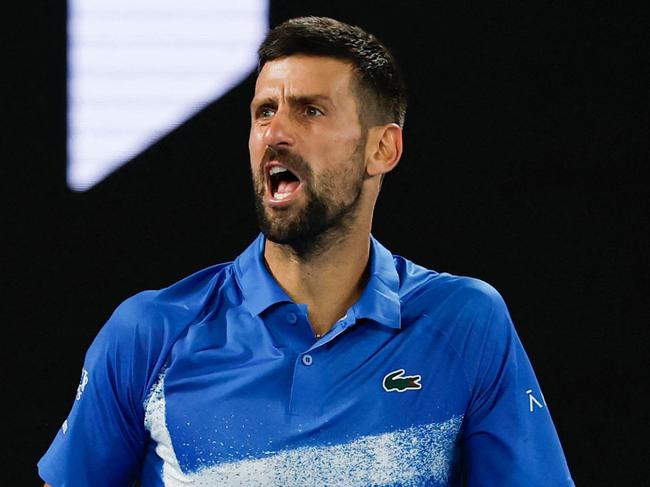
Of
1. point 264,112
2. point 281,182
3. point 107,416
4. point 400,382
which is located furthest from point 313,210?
point 107,416

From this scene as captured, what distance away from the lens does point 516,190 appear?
2.35 metres

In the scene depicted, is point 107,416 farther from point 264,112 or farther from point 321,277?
point 264,112

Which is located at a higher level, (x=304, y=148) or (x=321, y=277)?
(x=304, y=148)

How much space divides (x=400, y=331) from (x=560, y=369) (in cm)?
82

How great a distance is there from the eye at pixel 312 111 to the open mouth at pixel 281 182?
0.29ft

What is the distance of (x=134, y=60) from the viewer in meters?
2.31

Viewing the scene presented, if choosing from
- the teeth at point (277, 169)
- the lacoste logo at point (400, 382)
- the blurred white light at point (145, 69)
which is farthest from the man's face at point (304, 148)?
the blurred white light at point (145, 69)

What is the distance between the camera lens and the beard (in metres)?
1.61

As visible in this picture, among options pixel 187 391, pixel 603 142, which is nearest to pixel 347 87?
pixel 187 391

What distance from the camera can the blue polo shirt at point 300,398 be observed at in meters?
1.56

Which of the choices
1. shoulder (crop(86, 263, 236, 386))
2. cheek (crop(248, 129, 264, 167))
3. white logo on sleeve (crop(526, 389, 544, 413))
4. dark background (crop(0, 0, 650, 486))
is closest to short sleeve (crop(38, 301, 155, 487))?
shoulder (crop(86, 263, 236, 386))

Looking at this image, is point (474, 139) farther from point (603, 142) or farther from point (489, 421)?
point (489, 421)

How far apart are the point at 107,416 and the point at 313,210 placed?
16.1 inches

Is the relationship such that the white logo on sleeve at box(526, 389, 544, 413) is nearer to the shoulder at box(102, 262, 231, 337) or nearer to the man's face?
the man's face
